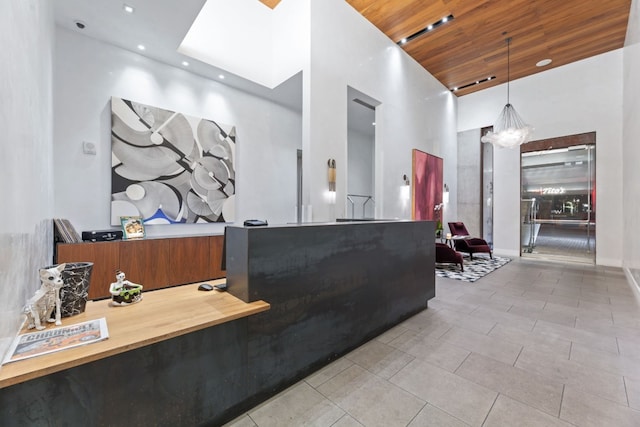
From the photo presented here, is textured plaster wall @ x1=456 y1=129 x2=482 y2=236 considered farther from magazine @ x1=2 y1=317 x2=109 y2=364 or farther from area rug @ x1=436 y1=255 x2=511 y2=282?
magazine @ x1=2 y1=317 x2=109 y2=364

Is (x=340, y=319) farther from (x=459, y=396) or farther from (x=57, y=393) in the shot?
(x=57, y=393)

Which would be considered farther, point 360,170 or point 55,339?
point 360,170

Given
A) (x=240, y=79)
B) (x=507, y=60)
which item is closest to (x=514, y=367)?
(x=240, y=79)

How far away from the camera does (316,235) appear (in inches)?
→ 84.9

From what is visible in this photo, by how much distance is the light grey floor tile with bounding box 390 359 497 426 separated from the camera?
67.9 inches

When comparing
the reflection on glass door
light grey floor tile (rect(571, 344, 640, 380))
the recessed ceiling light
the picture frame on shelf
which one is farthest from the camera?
the reflection on glass door

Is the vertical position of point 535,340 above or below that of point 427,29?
below

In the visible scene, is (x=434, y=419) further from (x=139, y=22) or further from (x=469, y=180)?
(x=469, y=180)

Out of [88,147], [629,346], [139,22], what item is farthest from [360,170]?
[629,346]

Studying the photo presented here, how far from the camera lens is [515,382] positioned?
203 cm

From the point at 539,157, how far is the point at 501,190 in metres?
1.28

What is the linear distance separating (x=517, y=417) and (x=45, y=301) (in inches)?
110

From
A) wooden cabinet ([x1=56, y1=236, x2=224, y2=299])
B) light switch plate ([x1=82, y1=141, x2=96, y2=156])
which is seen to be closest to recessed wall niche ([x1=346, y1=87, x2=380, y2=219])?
wooden cabinet ([x1=56, y1=236, x2=224, y2=299])

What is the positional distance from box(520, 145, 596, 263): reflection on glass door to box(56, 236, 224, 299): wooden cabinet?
865 centimetres
